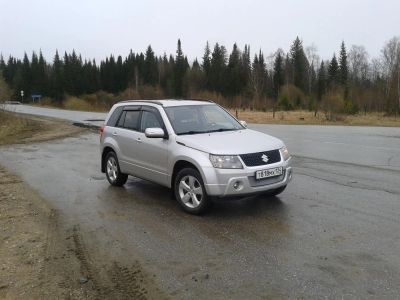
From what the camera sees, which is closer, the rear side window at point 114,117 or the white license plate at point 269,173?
the white license plate at point 269,173

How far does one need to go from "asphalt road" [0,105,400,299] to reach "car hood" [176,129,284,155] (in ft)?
3.22

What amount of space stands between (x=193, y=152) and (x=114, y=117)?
3.02 m

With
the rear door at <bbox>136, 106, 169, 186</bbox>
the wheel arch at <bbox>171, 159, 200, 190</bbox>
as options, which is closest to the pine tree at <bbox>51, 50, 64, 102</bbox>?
the rear door at <bbox>136, 106, 169, 186</bbox>

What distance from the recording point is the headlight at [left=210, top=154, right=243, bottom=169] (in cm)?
648

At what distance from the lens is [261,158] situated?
22.0 ft

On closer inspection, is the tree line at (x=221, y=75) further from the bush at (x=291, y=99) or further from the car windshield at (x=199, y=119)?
the car windshield at (x=199, y=119)

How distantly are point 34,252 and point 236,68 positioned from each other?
3757 inches

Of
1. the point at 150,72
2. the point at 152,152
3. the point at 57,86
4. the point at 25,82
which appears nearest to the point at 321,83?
the point at 150,72

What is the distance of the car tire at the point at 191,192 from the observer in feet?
21.9

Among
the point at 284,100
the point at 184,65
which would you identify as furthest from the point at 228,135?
the point at 184,65

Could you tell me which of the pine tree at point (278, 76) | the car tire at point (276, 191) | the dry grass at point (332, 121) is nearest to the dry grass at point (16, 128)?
the dry grass at point (332, 121)

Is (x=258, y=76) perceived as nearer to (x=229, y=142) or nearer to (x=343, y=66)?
(x=343, y=66)

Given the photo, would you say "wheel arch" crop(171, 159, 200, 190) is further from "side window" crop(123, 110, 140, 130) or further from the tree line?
the tree line

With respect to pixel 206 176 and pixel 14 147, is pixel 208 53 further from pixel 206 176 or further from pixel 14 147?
pixel 206 176
